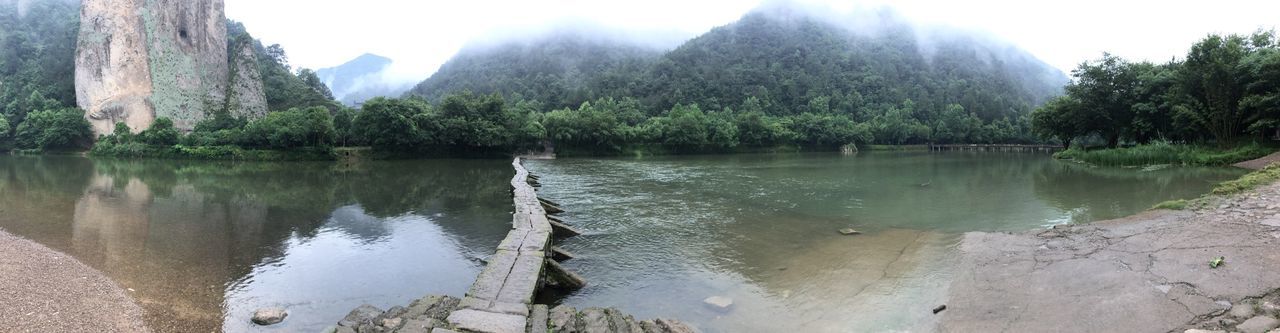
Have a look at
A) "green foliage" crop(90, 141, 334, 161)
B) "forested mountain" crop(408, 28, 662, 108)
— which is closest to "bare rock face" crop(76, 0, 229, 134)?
"green foliage" crop(90, 141, 334, 161)

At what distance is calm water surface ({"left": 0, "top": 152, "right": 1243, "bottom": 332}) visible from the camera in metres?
7.73

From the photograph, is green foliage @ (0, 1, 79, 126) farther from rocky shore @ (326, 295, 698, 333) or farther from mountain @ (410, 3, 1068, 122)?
rocky shore @ (326, 295, 698, 333)

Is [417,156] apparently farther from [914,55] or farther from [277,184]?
[914,55]

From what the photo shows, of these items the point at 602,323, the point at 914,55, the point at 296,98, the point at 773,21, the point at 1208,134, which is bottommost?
the point at 602,323

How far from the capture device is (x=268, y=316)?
6840mm

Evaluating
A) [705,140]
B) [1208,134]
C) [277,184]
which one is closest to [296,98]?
[705,140]

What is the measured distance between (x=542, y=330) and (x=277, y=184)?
25.4 m

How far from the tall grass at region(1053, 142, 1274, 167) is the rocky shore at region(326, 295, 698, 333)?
37643 millimetres

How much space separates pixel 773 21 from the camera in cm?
18500

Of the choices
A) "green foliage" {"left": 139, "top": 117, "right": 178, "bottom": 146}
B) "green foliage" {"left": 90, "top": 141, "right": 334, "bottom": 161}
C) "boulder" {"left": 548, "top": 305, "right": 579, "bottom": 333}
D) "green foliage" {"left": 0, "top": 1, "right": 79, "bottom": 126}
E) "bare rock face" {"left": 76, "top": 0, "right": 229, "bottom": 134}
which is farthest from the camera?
"green foliage" {"left": 0, "top": 1, "right": 79, "bottom": 126}

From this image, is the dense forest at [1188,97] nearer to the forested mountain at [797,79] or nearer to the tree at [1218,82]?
the tree at [1218,82]

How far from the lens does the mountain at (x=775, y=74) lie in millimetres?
123188

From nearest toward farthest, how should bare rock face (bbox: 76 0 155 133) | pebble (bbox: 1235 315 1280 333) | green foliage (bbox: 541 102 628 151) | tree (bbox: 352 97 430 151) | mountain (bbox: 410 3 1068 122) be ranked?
pebble (bbox: 1235 315 1280 333)
tree (bbox: 352 97 430 151)
bare rock face (bbox: 76 0 155 133)
green foliage (bbox: 541 102 628 151)
mountain (bbox: 410 3 1068 122)

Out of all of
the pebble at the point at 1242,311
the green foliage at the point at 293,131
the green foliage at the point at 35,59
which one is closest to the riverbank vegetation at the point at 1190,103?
the pebble at the point at 1242,311
